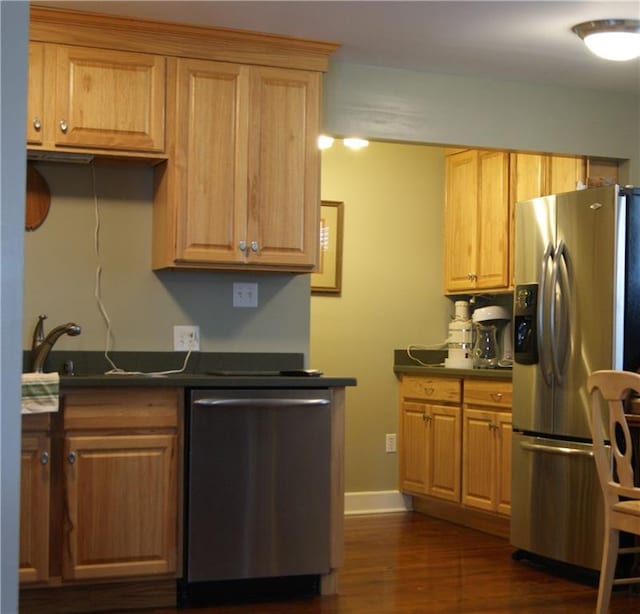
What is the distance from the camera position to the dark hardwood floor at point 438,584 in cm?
381

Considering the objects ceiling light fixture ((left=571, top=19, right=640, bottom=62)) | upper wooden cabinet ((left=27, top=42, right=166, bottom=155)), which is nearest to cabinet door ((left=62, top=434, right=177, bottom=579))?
upper wooden cabinet ((left=27, top=42, right=166, bottom=155))

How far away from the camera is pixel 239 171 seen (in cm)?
408

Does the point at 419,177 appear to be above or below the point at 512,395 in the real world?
above

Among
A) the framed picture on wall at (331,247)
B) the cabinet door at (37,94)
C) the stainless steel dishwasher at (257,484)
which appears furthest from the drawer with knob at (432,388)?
the cabinet door at (37,94)

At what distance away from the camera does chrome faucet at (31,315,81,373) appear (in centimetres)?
384

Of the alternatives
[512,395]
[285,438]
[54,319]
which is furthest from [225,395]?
[512,395]

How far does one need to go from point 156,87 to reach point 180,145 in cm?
25

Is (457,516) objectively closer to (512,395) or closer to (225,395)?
(512,395)

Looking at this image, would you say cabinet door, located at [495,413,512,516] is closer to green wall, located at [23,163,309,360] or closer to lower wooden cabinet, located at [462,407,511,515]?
lower wooden cabinet, located at [462,407,511,515]

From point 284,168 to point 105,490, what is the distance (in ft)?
4.83

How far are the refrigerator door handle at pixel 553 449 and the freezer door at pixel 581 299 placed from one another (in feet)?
0.21

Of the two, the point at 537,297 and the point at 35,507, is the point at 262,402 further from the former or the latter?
the point at 537,297

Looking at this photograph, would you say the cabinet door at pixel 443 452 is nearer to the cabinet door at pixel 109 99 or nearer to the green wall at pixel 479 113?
the green wall at pixel 479 113

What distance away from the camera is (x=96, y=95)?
3.90m
